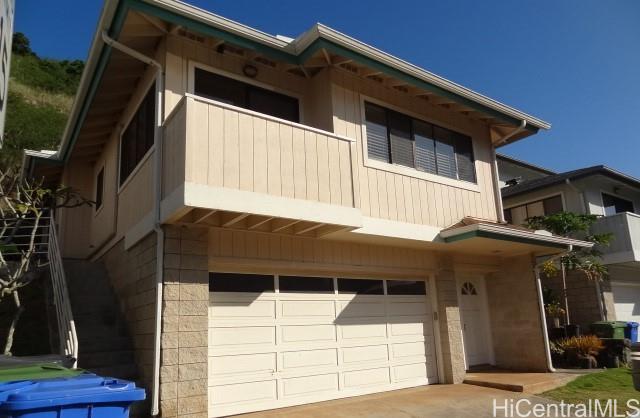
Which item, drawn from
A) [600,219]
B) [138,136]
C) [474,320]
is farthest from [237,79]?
[600,219]

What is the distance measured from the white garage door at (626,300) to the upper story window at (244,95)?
13686 mm

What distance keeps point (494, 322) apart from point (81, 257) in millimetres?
10878

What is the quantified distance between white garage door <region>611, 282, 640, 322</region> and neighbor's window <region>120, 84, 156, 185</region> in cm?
1580

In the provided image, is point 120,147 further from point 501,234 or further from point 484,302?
point 484,302

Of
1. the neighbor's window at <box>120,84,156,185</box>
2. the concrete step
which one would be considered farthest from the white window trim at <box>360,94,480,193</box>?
the concrete step

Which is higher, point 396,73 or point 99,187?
point 396,73

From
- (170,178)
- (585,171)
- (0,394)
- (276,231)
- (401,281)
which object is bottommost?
(0,394)

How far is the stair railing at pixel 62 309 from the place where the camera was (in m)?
6.80

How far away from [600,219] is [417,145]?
9.55 meters

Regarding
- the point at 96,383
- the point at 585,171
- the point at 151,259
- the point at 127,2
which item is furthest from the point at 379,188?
the point at 585,171

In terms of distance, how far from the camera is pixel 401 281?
10.7 metres

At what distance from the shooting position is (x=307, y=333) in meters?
8.84

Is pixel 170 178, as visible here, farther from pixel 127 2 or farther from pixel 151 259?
pixel 127 2

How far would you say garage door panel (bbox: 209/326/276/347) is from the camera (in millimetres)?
7754
